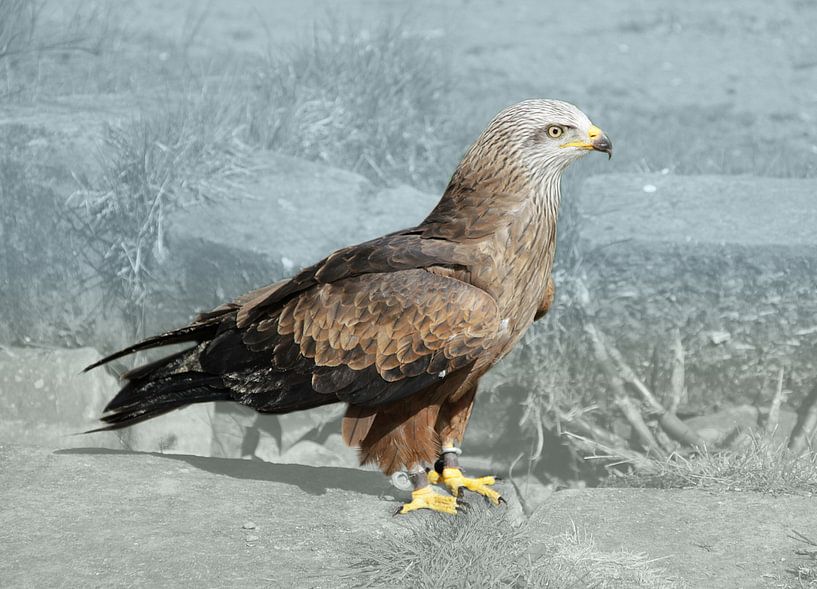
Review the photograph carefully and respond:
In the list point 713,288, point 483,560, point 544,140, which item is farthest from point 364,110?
Result: point 483,560

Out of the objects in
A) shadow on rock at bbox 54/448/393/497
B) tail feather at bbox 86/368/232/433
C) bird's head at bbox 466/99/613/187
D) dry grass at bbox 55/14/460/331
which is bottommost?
shadow on rock at bbox 54/448/393/497

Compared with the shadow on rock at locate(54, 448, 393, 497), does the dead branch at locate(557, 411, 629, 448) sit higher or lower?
lower

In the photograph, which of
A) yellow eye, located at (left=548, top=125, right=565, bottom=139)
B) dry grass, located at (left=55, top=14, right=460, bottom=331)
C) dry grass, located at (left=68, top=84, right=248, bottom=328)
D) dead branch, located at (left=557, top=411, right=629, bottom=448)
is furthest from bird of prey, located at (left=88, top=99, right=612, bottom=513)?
dry grass, located at (left=55, top=14, right=460, bottom=331)

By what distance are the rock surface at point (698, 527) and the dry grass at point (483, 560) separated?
195 mm

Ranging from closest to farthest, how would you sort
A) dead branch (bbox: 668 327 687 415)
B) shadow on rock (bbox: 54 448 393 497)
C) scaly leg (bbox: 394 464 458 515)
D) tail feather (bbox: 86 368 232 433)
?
1. scaly leg (bbox: 394 464 458 515)
2. tail feather (bbox: 86 368 232 433)
3. shadow on rock (bbox: 54 448 393 497)
4. dead branch (bbox: 668 327 687 415)

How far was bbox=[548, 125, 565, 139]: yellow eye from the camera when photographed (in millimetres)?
4562

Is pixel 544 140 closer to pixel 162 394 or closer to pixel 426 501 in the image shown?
pixel 426 501

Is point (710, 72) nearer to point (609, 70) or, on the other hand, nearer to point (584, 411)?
point (609, 70)

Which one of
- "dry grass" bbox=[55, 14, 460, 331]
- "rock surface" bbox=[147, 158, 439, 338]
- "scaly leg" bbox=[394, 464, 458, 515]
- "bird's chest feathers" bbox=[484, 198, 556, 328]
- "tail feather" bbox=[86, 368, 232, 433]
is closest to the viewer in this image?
"bird's chest feathers" bbox=[484, 198, 556, 328]

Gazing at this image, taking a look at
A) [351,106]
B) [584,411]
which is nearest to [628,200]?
[584,411]

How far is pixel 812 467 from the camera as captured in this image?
5680 millimetres

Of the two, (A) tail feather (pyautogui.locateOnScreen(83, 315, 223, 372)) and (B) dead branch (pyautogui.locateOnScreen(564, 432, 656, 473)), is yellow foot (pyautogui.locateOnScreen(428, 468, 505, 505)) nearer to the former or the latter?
(A) tail feather (pyautogui.locateOnScreen(83, 315, 223, 372))

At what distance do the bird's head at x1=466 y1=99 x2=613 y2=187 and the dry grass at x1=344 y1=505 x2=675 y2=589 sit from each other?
4.43 feet

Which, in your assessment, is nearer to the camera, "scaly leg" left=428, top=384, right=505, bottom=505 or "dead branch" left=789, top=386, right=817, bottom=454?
"scaly leg" left=428, top=384, right=505, bottom=505
